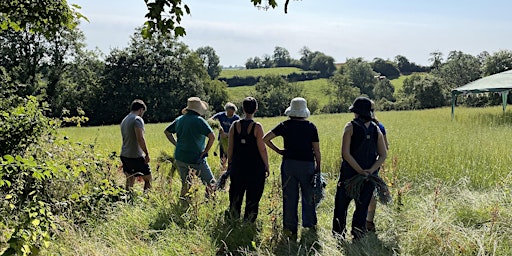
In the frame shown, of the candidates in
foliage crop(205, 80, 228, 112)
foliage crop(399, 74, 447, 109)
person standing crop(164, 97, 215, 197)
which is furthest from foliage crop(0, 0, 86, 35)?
foliage crop(399, 74, 447, 109)

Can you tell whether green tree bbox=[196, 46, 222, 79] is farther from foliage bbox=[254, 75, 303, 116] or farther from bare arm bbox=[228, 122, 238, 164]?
bare arm bbox=[228, 122, 238, 164]

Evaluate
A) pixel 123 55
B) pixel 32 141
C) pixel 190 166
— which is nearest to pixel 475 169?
pixel 190 166

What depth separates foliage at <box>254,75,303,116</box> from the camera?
2114 inches

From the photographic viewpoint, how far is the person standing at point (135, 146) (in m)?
5.86

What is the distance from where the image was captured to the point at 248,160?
190 inches

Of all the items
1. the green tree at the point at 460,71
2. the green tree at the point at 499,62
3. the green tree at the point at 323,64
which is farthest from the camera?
the green tree at the point at 323,64

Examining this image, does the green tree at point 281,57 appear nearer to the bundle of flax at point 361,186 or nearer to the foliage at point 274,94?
the foliage at point 274,94

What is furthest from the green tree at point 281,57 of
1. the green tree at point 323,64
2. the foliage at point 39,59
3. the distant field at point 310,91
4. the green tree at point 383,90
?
the foliage at point 39,59

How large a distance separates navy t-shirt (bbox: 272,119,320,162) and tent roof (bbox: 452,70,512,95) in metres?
18.0

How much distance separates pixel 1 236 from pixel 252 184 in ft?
8.47

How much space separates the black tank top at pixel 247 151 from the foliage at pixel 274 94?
44.7 metres

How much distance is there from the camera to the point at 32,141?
522 cm

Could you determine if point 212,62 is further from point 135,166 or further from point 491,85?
point 135,166

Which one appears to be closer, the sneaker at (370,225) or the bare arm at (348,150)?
the bare arm at (348,150)
